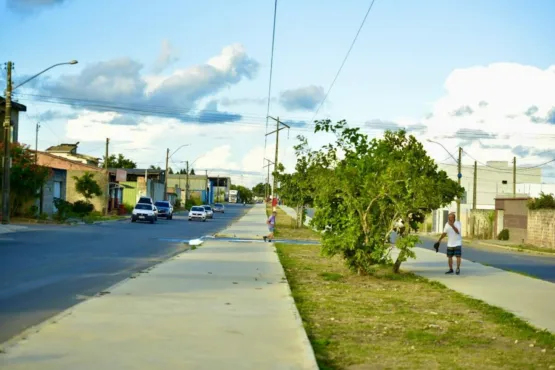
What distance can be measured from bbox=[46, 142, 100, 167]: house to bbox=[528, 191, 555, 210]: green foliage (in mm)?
59591

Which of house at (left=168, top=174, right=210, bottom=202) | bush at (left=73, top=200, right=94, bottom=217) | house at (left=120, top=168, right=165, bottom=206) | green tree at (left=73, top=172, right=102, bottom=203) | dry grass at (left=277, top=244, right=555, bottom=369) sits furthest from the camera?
house at (left=168, top=174, right=210, bottom=202)

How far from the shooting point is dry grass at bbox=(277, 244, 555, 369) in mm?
8523

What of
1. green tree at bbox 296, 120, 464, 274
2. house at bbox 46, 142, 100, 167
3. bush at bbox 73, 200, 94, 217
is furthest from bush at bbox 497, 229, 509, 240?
house at bbox 46, 142, 100, 167

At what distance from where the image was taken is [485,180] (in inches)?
4090

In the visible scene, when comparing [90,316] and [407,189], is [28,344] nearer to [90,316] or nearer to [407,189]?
[90,316]

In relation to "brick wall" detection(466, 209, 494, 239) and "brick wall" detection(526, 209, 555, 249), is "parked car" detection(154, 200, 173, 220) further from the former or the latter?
"brick wall" detection(526, 209, 555, 249)

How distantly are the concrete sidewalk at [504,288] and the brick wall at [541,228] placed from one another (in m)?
22.2

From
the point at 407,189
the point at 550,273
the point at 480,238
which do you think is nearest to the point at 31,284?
the point at 407,189

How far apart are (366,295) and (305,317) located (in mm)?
3457

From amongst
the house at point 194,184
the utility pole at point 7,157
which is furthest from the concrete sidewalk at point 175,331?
the house at point 194,184

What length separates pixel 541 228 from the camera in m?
46.2

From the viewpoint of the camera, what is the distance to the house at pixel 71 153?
9569 centimetres

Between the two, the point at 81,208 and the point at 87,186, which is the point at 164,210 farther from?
the point at 81,208

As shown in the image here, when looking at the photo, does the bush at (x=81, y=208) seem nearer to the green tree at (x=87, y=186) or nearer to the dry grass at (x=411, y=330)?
the green tree at (x=87, y=186)
